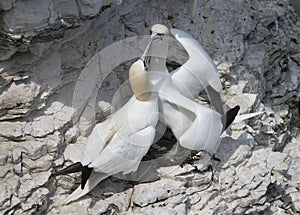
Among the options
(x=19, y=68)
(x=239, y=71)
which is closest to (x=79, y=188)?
(x=19, y=68)

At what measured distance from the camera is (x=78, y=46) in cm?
241

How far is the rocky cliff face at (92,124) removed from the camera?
87.1 inches

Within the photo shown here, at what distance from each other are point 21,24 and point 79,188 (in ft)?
1.76

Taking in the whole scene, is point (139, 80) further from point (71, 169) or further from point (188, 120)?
point (71, 169)

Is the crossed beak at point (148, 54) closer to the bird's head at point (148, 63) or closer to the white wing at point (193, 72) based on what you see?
the bird's head at point (148, 63)

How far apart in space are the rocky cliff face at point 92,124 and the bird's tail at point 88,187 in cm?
3

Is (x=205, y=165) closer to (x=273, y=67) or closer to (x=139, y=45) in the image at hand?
(x=139, y=45)

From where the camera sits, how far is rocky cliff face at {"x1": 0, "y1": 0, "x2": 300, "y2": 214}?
2.21 m

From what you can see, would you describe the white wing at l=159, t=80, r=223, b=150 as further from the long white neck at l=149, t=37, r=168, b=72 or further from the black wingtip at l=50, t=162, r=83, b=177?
the black wingtip at l=50, t=162, r=83, b=177

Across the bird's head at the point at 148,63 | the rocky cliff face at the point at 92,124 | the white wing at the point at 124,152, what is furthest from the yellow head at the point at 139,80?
the rocky cliff face at the point at 92,124

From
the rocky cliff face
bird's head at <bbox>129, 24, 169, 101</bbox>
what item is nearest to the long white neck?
bird's head at <bbox>129, 24, 169, 101</bbox>

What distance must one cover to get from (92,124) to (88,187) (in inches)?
9.6

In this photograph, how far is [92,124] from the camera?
2.38 m

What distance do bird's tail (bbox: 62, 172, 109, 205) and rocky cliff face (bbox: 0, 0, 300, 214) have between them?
1.1 inches
